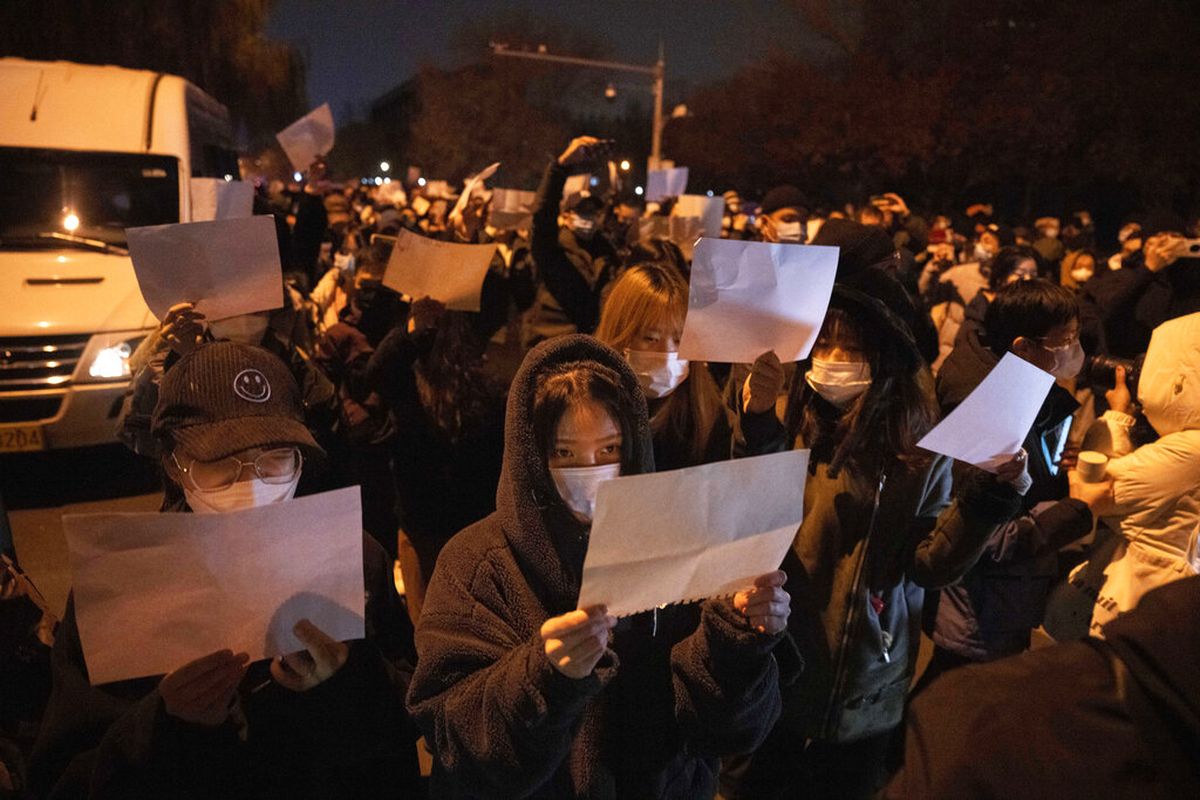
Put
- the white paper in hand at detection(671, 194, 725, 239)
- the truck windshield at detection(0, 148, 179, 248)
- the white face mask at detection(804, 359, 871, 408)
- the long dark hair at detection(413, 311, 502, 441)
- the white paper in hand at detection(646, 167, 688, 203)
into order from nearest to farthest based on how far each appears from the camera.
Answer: the white face mask at detection(804, 359, 871, 408) → the long dark hair at detection(413, 311, 502, 441) → the truck windshield at detection(0, 148, 179, 248) → the white paper in hand at detection(671, 194, 725, 239) → the white paper in hand at detection(646, 167, 688, 203)

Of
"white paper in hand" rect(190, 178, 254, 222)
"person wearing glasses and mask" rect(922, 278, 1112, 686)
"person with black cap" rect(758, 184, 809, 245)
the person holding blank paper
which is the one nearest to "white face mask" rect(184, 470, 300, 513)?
the person holding blank paper

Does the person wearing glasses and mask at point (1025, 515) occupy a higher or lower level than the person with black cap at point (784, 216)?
lower

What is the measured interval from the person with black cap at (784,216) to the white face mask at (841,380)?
9.04ft

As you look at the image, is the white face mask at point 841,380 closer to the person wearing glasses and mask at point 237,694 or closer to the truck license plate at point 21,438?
the person wearing glasses and mask at point 237,694

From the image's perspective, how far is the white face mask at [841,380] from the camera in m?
2.48

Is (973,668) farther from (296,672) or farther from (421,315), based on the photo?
(421,315)

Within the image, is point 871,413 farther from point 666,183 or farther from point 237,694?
point 666,183

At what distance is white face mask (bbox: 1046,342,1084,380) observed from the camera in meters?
2.90

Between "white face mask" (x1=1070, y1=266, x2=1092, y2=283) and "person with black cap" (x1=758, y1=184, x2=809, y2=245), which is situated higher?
"person with black cap" (x1=758, y1=184, x2=809, y2=245)

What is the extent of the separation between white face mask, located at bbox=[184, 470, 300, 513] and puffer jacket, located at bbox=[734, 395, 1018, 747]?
144cm

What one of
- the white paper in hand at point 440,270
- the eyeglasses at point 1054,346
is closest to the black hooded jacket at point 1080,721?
the eyeglasses at point 1054,346

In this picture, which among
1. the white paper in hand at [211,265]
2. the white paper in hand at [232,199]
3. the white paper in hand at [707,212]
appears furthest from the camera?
the white paper in hand at [707,212]

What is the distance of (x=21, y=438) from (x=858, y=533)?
5906 millimetres

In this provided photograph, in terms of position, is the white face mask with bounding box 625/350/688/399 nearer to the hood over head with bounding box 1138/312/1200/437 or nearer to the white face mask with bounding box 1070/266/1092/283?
the hood over head with bounding box 1138/312/1200/437
